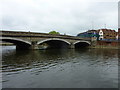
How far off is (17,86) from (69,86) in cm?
316

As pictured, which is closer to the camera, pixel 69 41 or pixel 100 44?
pixel 69 41

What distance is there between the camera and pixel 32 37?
111 ft

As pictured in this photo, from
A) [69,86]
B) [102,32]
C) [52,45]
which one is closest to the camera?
[69,86]

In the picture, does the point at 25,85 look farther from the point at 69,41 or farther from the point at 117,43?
the point at 117,43

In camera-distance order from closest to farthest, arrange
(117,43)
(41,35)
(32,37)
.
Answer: (32,37)
(41,35)
(117,43)

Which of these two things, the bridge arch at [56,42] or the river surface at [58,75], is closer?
the river surface at [58,75]

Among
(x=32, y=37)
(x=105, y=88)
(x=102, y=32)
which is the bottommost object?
(x=105, y=88)

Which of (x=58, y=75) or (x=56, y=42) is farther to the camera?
(x=56, y=42)

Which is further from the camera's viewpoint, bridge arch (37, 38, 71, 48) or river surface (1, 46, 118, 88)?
bridge arch (37, 38, 71, 48)

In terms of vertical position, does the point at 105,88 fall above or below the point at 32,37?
below

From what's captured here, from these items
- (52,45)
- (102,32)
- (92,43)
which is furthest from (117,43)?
(52,45)

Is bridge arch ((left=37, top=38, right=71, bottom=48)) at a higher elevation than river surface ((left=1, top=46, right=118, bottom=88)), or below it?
higher

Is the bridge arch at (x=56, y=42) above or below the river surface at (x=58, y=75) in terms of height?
above

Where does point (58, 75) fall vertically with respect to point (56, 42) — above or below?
below
